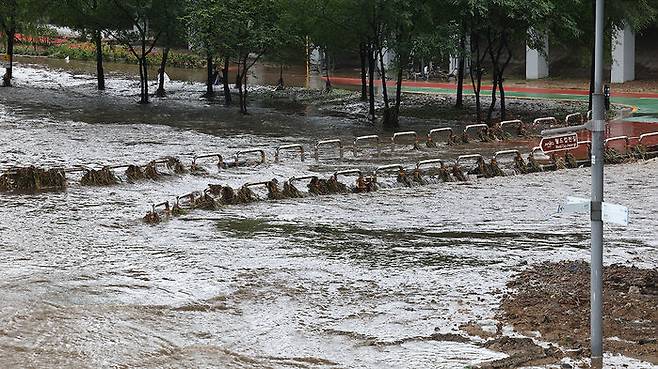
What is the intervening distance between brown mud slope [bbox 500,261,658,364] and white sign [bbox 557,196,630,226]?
1.76 m

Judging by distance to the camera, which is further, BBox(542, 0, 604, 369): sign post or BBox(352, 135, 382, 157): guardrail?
BBox(352, 135, 382, 157): guardrail

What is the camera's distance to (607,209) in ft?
33.3

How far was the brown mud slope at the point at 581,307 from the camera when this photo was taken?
11.3 meters

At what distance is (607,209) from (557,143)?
86 centimetres

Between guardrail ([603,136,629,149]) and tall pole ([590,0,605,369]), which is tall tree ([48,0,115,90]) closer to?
guardrail ([603,136,629,149])

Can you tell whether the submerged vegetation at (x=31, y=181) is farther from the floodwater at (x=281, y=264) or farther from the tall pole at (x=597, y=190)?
the tall pole at (x=597, y=190)

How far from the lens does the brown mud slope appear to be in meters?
11.3

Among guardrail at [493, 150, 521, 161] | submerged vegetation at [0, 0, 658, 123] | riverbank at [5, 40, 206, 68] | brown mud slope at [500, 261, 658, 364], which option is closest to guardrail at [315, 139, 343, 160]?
guardrail at [493, 150, 521, 161]

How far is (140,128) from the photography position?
3734 centimetres

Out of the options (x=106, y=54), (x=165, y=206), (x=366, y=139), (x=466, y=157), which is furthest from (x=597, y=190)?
(x=106, y=54)

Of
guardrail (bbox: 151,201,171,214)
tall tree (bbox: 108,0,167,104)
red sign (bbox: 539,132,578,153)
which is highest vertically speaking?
tall tree (bbox: 108,0,167,104)

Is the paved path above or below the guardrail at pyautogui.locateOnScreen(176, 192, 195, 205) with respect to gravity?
above

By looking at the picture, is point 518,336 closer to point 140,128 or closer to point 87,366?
point 87,366

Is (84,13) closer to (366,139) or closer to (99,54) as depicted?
(99,54)
